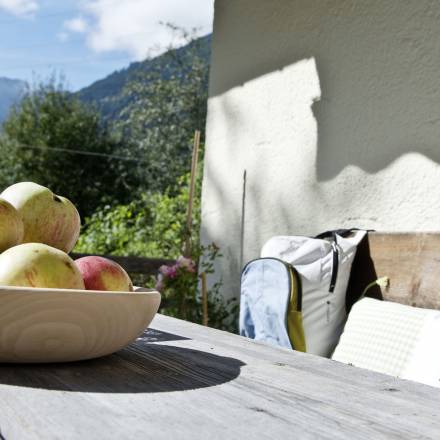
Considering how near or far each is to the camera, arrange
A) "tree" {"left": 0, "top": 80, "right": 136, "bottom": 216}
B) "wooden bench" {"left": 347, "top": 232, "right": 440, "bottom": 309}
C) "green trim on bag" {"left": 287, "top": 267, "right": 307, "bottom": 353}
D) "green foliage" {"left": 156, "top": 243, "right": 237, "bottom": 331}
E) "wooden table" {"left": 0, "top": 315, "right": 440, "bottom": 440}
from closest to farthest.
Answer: "wooden table" {"left": 0, "top": 315, "right": 440, "bottom": 440}
"wooden bench" {"left": 347, "top": 232, "right": 440, "bottom": 309}
"green trim on bag" {"left": 287, "top": 267, "right": 307, "bottom": 353}
"green foliage" {"left": 156, "top": 243, "right": 237, "bottom": 331}
"tree" {"left": 0, "top": 80, "right": 136, "bottom": 216}

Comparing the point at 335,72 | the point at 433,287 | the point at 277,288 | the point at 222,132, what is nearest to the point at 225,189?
the point at 222,132

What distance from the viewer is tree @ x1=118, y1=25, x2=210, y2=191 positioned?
12.9m

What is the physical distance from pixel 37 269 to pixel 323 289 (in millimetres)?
1646

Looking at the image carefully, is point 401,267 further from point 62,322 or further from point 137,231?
point 137,231

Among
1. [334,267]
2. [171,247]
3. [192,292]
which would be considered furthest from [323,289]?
[171,247]

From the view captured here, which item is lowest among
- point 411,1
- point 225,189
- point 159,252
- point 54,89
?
point 159,252

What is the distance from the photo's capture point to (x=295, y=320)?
7.31 feet

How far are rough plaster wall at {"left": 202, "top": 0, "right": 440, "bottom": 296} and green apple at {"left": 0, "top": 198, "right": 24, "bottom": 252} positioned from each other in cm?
174

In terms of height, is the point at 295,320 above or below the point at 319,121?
below

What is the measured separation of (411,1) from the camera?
249 centimetres

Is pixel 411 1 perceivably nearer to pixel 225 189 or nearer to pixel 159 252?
pixel 225 189

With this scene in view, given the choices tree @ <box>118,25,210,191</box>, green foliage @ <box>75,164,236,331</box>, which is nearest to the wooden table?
green foliage @ <box>75,164,236,331</box>

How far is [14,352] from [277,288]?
159 centimetres

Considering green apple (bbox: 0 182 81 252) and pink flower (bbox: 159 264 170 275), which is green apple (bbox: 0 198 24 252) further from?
pink flower (bbox: 159 264 170 275)
